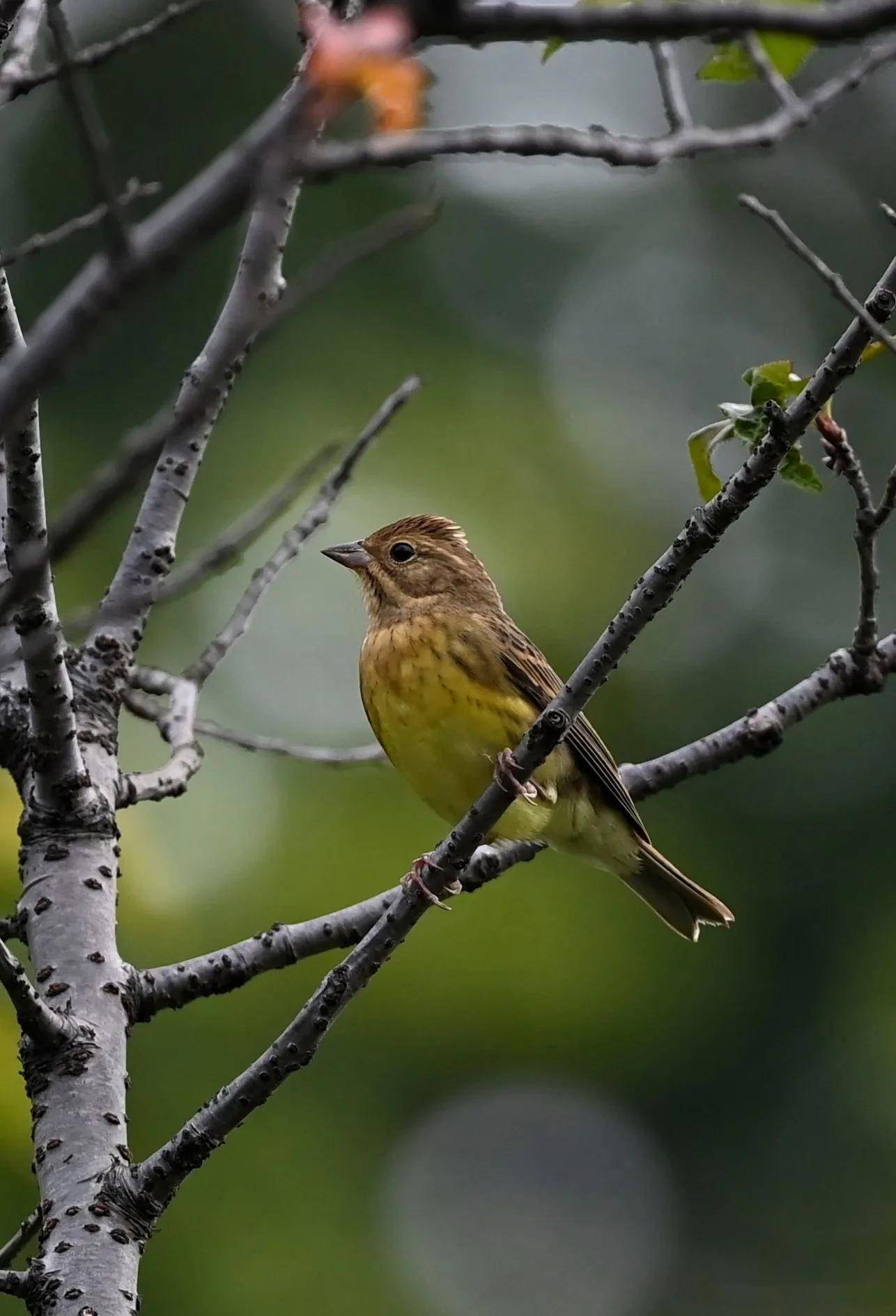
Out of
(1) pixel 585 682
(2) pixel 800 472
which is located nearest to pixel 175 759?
(1) pixel 585 682

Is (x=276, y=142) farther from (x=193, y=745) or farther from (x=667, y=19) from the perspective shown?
(x=193, y=745)

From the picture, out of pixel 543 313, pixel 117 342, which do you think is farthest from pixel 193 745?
pixel 543 313

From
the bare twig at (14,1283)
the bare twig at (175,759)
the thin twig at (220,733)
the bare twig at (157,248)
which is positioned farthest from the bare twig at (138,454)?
the thin twig at (220,733)

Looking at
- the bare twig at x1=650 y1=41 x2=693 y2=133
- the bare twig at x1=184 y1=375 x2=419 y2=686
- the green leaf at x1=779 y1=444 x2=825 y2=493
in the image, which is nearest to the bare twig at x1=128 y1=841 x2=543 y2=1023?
the bare twig at x1=184 y1=375 x2=419 y2=686

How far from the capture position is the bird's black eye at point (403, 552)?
21.2 ft

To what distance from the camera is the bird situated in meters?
5.41

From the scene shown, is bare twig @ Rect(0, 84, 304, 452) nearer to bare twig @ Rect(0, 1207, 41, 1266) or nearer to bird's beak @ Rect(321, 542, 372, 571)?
bare twig @ Rect(0, 1207, 41, 1266)

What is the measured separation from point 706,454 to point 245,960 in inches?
59.5

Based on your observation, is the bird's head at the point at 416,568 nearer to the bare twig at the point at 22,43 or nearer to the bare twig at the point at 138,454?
the bare twig at the point at 22,43

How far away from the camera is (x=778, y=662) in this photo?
13789mm

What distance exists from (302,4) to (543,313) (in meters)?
12.2

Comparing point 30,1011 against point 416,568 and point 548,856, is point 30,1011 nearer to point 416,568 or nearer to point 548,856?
point 416,568

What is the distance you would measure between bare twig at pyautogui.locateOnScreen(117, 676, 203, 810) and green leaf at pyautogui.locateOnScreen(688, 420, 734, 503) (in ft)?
5.15

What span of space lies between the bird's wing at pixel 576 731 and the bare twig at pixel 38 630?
1.95m
